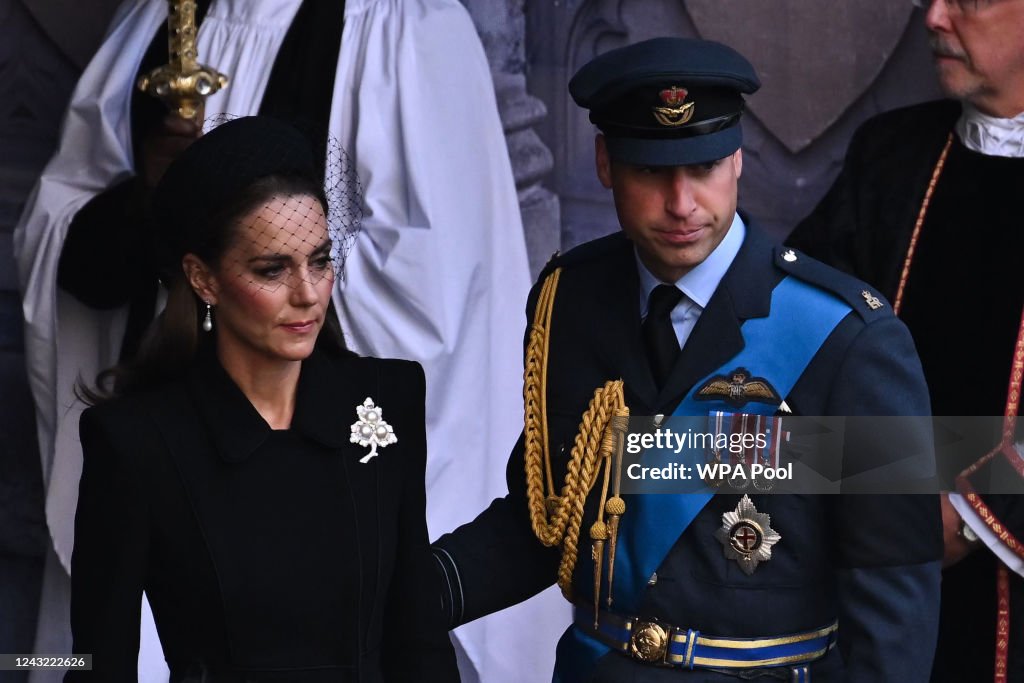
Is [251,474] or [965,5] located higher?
[965,5]

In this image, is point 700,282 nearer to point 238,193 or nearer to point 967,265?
point 238,193

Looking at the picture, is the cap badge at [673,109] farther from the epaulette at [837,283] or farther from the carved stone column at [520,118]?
the carved stone column at [520,118]

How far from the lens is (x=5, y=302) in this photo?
195 inches

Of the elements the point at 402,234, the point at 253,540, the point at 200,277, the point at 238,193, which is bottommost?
the point at 253,540

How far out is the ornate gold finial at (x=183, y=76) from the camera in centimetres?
389

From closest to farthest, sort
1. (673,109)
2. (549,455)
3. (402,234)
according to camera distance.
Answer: (673,109), (549,455), (402,234)

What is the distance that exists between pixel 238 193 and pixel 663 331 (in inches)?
29.0

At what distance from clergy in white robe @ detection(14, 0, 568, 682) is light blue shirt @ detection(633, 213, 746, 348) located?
1342 millimetres

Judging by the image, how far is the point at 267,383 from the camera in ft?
9.75

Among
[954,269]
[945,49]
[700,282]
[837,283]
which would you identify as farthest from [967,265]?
[700,282]

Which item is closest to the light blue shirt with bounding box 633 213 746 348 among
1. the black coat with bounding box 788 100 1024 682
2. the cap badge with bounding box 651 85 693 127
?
the cap badge with bounding box 651 85 693 127

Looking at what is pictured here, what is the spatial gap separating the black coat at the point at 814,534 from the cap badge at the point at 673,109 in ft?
0.88

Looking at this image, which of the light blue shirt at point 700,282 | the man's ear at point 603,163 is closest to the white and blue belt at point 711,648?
the light blue shirt at point 700,282

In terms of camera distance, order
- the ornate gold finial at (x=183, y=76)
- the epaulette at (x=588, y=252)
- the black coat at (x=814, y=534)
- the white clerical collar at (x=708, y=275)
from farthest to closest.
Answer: the ornate gold finial at (x=183, y=76) < the epaulette at (x=588, y=252) < the white clerical collar at (x=708, y=275) < the black coat at (x=814, y=534)
